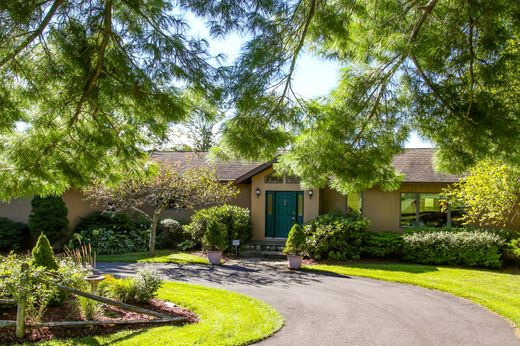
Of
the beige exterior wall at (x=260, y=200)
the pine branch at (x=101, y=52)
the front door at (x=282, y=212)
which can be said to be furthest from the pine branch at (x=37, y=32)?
the front door at (x=282, y=212)

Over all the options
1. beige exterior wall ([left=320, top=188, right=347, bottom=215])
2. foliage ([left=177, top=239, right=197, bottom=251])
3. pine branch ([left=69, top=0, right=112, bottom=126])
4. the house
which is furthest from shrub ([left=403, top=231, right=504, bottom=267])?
pine branch ([left=69, top=0, right=112, bottom=126])

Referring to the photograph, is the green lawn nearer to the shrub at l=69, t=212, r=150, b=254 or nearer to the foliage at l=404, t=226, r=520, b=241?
the shrub at l=69, t=212, r=150, b=254

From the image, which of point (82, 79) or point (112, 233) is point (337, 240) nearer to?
point (112, 233)

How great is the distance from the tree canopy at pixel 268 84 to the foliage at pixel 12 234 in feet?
50.1

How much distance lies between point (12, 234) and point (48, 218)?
178 centimetres

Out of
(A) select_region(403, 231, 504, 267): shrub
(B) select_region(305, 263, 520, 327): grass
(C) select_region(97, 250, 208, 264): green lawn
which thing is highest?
(A) select_region(403, 231, 504, 267): shrub

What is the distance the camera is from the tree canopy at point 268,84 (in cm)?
470

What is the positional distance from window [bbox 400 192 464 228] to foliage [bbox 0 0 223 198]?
1570 centimetres

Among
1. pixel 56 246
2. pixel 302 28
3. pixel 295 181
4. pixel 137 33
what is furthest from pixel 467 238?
pixel 56 246

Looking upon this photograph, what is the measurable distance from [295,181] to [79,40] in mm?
16122

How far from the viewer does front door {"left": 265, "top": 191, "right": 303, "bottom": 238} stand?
20.3 meters

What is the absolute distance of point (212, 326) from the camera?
25.1ft

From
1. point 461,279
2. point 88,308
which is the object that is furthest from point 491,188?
point 88,308

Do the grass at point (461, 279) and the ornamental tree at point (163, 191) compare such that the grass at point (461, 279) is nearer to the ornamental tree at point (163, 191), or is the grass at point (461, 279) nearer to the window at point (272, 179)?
the ornamental tree at point (163, 191)
